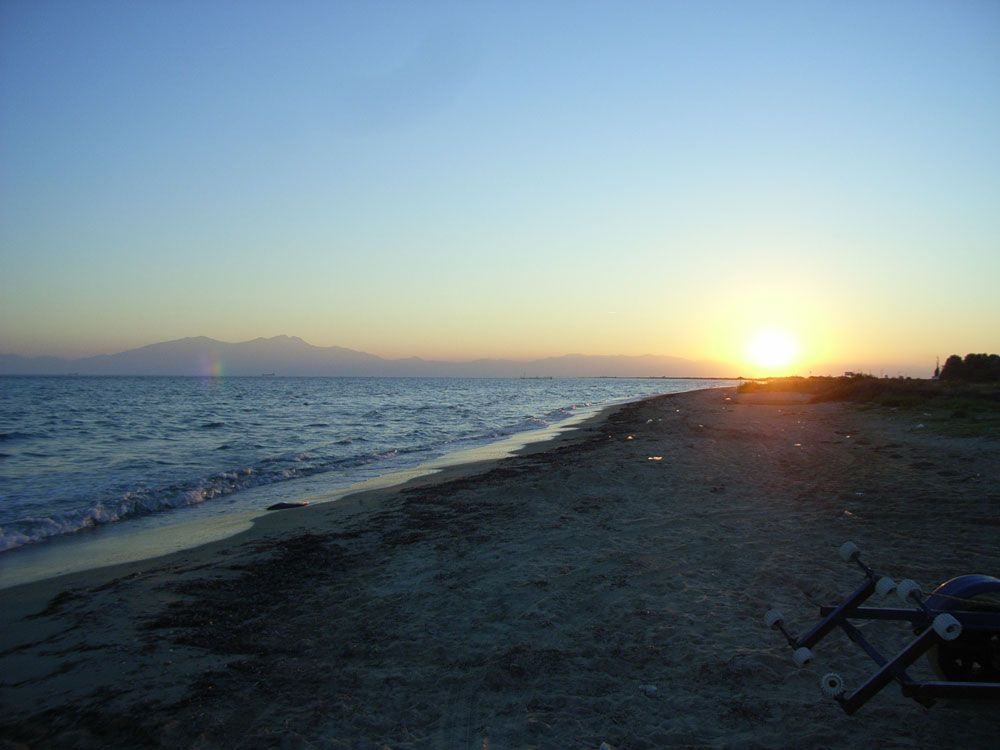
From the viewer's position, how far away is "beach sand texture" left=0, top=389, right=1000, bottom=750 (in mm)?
4301

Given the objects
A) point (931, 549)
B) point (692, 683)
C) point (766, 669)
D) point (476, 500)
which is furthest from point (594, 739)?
point (476, 500)

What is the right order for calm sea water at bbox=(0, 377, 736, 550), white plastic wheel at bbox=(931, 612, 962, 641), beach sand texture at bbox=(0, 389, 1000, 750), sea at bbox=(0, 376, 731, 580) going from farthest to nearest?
1. calm sea water at bbox=(0, 377, 736, 550)
2. sea at bbox=(0, 376, 731, 580)
3. beach sand texture at bbox=(0, 389, 1000, 750)
4. white plastic wheel at bbox=(931, 612, 962, 641)

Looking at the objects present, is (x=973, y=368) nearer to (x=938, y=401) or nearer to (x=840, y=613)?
(x=938, y=401)

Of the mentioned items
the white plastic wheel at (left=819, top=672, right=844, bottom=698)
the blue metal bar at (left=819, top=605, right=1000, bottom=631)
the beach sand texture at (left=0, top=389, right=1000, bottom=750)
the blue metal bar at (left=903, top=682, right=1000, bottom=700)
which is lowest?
the beach sand texture at (left=0, top=389, right=1000, bottom=750)

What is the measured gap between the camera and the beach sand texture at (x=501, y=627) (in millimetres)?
4301

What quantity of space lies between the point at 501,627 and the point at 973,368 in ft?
227

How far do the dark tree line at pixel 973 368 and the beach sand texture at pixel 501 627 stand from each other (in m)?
53.0

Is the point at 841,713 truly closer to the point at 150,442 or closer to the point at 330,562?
the point at 330,562

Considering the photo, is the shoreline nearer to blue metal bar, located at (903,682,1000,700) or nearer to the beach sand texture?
the beach sand texture

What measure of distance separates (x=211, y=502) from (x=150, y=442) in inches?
522

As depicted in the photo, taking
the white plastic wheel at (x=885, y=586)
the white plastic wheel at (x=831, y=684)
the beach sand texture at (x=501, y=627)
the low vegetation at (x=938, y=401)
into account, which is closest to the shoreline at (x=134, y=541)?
the beach sand texture at (x=501, y=627)

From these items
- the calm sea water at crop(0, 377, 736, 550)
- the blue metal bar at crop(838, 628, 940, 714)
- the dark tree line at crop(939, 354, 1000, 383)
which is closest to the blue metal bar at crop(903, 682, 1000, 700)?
the blue metal bar at crop(838, 628, 940, 714)

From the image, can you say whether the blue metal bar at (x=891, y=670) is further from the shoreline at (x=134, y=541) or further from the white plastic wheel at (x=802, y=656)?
the shoreline at (x=134, y=541)

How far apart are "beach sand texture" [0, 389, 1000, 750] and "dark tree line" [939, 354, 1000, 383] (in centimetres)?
5302
